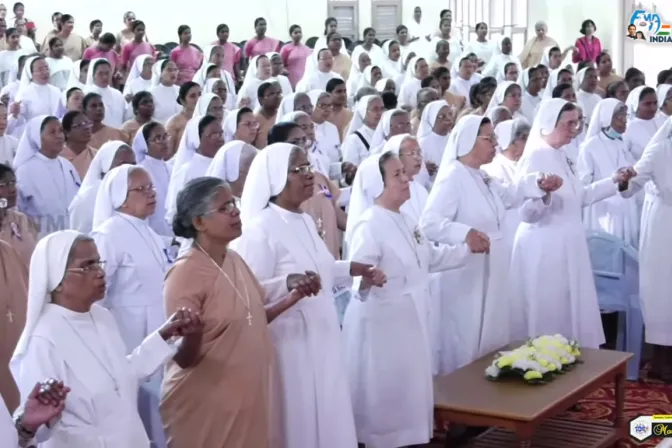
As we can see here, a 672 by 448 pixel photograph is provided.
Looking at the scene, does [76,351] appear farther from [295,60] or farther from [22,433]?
[295,60]

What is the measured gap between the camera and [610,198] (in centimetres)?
855

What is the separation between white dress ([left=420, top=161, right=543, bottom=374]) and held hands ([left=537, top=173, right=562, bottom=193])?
30 cm

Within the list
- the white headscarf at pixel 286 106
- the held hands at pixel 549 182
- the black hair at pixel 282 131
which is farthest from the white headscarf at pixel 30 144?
the held hands at pixel 549 182

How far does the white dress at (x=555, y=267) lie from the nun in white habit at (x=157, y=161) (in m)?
2.39

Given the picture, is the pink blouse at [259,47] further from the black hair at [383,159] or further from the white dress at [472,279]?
the black hair at [383,159]

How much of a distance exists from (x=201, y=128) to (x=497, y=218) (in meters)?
2.36

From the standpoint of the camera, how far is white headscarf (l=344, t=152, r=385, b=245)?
18.1 ft

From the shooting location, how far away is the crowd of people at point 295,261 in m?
3.96

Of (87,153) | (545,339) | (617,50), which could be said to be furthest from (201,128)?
(617,50)

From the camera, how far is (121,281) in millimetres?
5410

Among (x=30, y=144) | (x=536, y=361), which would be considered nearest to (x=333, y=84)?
(x=30, y=144)

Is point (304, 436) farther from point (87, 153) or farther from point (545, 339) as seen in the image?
point (87, 153)

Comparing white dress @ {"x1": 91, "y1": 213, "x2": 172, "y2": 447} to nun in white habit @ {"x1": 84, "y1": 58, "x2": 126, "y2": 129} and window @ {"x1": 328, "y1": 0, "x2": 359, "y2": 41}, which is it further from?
window @ {"x1": 328, "y1": 0, "x2": 359, "y2": 41}

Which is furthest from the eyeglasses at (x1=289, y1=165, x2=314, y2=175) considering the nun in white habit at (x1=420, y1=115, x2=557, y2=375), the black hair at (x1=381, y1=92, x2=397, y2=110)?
the black hair at (x1=381, y1=92, x2=397, y2=110)
